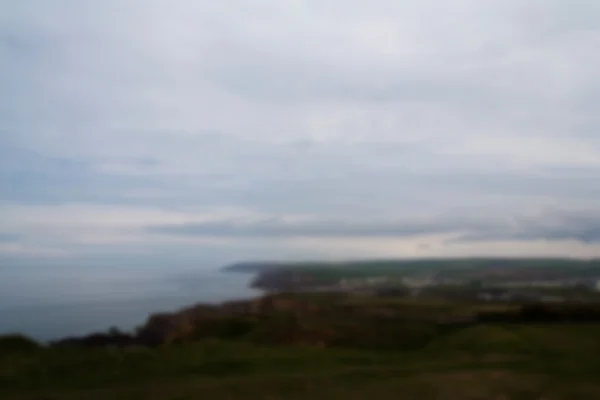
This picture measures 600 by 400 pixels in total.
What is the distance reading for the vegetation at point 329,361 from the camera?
513 inches

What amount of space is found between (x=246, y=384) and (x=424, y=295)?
32970 millimetres

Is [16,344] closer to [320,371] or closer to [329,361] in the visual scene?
[329,361]

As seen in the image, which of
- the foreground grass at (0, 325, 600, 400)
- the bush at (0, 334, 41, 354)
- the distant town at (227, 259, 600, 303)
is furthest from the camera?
the distant town at (227, 259, 600, 303)

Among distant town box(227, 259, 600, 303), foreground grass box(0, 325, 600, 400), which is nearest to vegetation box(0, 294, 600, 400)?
foreground grass box(0, 325, 600, 400)

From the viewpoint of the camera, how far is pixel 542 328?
22.2 m

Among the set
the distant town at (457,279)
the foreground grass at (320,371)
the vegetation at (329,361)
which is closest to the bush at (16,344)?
the vegetation at (329,361)

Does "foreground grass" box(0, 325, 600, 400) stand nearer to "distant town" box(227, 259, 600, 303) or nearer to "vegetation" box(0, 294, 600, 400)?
"vegetation" box(0, 294, 600, 400)

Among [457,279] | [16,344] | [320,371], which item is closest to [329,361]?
[320,371]

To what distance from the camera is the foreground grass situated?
12875 millimetres

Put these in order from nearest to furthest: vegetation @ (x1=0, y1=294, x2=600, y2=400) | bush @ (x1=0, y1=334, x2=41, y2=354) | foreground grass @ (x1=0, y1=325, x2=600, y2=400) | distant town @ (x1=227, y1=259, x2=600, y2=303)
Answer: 1. foreground grass @ (x1=0, y1=325, x2=600, y2=400)
2. vegetation @ (x1=0, y1=294, x2=600, y2=400)
3. bush @ (x1=0, y1=334, x2=41, y2=354)
4. distant town @ (x1=227, y1=259, x2=600, y2=303)

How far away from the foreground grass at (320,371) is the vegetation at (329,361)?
33 mm

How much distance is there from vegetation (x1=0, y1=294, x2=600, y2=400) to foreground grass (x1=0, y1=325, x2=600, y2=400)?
0.11 feet

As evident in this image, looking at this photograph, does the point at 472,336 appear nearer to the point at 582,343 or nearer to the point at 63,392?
the point at 582,343

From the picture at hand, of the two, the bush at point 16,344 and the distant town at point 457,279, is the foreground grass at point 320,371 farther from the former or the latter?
the distant town at point 457,279
